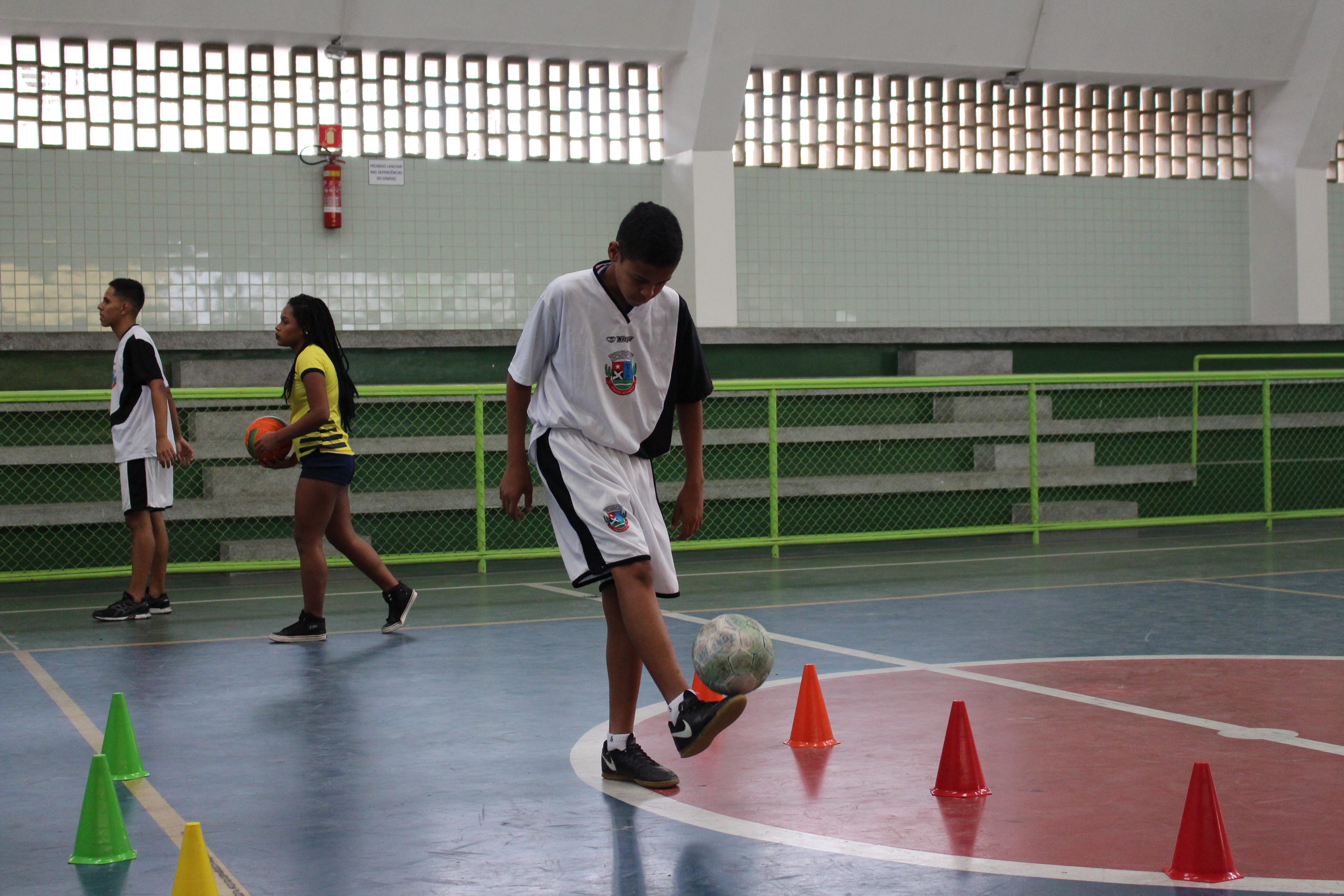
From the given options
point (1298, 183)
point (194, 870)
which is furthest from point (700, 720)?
point (1298, 183)

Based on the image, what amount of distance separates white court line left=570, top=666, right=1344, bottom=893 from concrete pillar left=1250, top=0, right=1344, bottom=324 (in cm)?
1370

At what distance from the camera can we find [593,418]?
4289 millimetres

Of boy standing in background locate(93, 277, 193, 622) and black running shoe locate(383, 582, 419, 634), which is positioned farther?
boy standing in background locate(93, 277, 193, 622)

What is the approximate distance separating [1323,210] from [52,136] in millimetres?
13559

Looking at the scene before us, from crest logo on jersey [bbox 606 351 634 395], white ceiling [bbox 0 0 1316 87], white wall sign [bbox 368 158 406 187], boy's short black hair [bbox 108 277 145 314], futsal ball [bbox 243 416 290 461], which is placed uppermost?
white ceiling [bbox 0 0 1316 87]

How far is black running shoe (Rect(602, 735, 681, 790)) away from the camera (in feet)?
13.7

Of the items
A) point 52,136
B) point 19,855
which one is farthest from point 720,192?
point 19,855

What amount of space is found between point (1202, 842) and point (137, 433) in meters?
7.11

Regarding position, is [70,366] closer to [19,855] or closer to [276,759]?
[276,759]

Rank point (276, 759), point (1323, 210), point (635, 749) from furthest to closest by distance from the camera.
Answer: point (1323, 210)
point (276, 759)
point (635, 749)

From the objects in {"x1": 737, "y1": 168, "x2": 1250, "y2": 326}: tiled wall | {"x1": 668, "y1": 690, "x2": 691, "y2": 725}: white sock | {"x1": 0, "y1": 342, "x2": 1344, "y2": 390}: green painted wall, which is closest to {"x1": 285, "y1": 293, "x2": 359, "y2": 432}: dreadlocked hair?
{"x1": 668, "y1": 690, "x2": 691, "y2": 725}: white sock

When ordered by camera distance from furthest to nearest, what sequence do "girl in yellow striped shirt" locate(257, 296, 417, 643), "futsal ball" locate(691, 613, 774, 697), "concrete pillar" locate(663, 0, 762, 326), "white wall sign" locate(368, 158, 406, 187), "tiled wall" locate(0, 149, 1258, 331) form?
1. "concrete pillar" locate(663, 0, 762, 326)
2. "white wall sign" locate(368, 158, 406, 187)
3. "tiled wall" locate(0, 149, 1258, 331)
4. "girl in yellow striped shirt" locate(257, 296, 417, 643)
5. "futsal ball" locate(691, 613, 774, 697)

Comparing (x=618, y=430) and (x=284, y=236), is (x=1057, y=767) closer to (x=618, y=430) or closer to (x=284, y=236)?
(x=618, y=430)

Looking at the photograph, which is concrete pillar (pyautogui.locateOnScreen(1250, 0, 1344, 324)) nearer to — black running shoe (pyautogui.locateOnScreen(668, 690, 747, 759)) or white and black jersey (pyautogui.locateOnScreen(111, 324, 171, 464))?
white and black jersey (pyautogui.locateOnScreen(111, 324, 171, 464))
